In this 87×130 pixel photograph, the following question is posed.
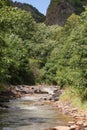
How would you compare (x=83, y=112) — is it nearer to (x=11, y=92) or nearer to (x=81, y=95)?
(x=81, y=95)

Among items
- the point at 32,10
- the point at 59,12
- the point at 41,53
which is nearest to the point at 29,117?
the point at 41,53

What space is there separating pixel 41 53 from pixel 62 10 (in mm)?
43050

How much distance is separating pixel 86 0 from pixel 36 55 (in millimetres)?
48086

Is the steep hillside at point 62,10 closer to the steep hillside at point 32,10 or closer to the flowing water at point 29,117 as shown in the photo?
the steep hillside at point 32,10

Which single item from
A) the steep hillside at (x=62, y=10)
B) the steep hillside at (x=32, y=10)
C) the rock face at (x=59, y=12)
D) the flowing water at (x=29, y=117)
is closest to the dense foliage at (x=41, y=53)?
the flowing water at (x=29, y=117)

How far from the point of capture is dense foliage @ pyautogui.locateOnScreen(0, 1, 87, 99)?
32344mm

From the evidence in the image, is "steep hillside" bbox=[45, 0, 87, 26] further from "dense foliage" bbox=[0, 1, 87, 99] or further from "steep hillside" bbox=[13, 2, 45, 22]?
"steep hillside" bbox=[13, 2, 45, 22]

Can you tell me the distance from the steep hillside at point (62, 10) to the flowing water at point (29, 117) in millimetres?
87351

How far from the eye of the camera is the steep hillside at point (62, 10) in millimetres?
124750

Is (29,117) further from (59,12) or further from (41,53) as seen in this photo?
(59,12)

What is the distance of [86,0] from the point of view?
128 meters

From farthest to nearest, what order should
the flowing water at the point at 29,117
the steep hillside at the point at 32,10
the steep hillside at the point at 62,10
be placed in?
the steep hillside at the point at 32,10, the steep hillside at the point at 62,10, the flowing water at the point at 29,117

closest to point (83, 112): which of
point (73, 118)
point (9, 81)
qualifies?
point (73, 118)

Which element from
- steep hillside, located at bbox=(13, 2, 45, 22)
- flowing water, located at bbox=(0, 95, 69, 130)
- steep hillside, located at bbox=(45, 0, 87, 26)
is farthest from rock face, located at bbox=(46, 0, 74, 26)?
flowing water, located at bbox=(0, 95, 69, 130)
